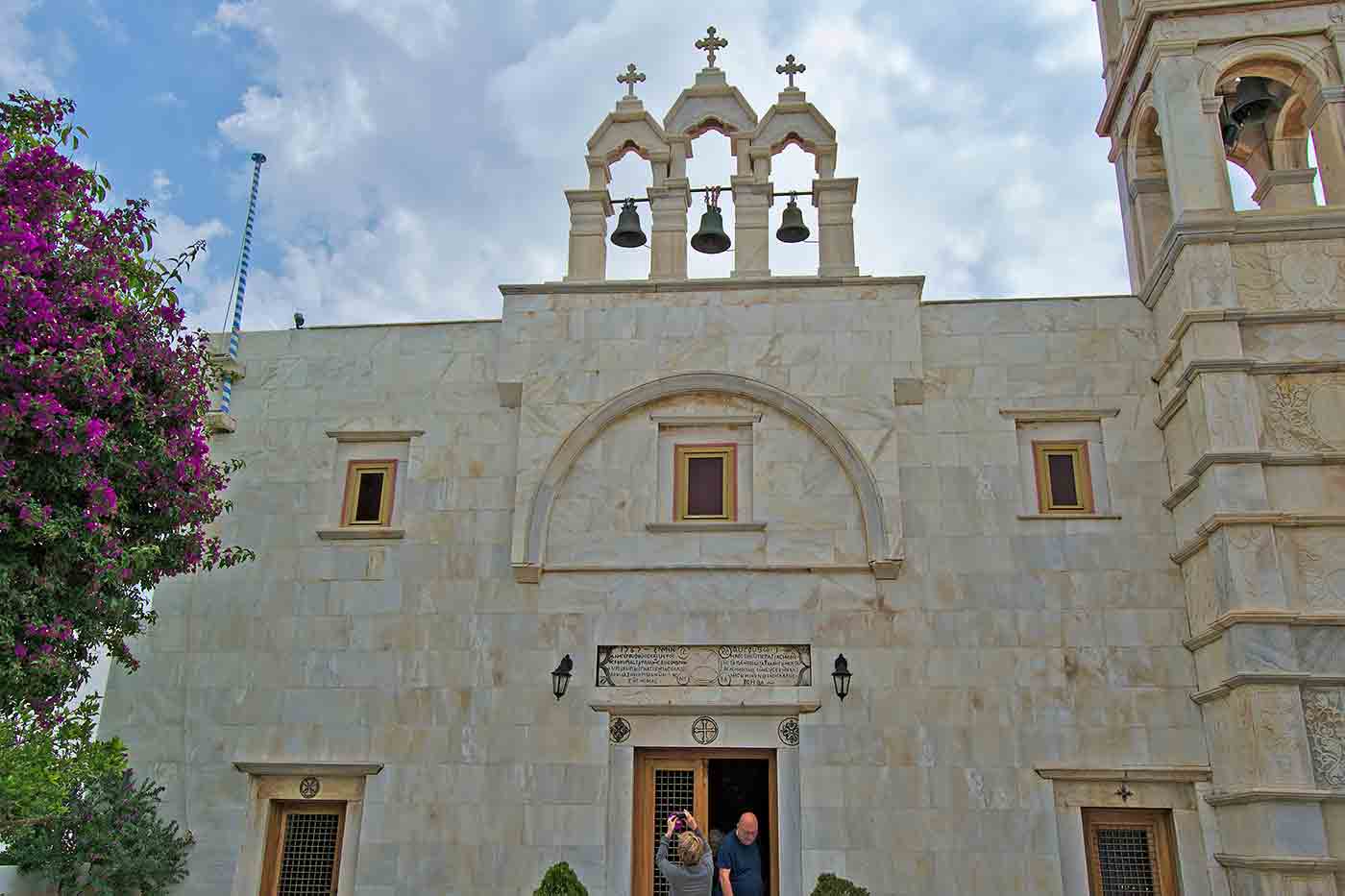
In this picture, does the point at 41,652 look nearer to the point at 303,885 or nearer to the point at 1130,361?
the point at 303,885

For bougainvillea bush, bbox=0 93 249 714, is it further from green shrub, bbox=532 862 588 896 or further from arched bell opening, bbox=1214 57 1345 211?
arched bell opening, bbox=1214 57 1345 211

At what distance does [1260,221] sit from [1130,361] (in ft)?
6.14

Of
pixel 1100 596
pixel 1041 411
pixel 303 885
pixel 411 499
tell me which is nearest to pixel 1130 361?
pixel 1041 411

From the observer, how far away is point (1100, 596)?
11.2 metres

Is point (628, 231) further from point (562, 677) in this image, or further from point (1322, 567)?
point (1322, 567)

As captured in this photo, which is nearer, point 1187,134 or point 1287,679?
point 1287,679

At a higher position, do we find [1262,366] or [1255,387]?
[1262,366]

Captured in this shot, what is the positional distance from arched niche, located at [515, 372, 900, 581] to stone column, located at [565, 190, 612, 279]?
1.71 m

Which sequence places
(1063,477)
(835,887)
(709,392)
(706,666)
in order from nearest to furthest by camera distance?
(835,887)
(706,666)
(1063,477)
(709,392)

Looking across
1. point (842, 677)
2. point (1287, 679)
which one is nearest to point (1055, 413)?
point (1287, 679)

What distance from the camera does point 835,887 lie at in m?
9.80

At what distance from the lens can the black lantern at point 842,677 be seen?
36.0 feet

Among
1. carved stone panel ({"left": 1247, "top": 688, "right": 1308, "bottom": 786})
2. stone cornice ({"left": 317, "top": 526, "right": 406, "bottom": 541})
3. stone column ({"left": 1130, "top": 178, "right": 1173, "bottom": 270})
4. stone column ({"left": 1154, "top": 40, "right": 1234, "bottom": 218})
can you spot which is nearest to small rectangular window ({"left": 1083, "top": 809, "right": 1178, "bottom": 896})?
carved stone panel ({"left": 1247, "top": 688, "right": 1308, "bottom": 786})

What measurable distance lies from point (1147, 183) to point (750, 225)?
15.3 ft
